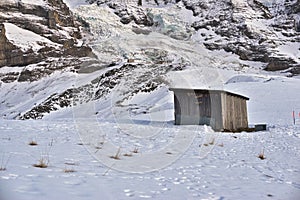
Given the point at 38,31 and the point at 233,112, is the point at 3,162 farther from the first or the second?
the point at 38,31

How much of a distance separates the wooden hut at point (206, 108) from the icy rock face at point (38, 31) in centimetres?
7428

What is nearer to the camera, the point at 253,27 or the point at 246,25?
the point at 253,27

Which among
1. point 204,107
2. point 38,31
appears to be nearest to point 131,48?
point 38,31

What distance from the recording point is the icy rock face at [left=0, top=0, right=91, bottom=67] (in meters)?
87.4

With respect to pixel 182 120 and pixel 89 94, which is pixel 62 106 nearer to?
pixel 89 94

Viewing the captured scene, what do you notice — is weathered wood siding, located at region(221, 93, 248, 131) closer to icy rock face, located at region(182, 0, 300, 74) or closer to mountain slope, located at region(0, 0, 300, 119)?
mountain slope, located at region(0, 0, 300, 119)

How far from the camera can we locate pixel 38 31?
97750 mm

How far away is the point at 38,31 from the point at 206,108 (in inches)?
3672

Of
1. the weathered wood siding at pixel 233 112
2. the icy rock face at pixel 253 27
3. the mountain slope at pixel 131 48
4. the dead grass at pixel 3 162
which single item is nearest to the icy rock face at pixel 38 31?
the mountain slope at pixel 131 48

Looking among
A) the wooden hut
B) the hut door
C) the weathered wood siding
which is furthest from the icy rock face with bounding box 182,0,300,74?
the hut door

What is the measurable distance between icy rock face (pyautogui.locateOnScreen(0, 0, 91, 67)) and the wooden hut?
7428 cm

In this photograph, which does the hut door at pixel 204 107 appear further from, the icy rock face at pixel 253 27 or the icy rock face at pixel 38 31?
the icy rock face at pixel 253 27

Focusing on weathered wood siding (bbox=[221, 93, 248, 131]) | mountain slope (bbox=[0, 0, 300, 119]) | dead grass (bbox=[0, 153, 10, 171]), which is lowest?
weathered wood siding (bbox=[221, 93, 248, 131])

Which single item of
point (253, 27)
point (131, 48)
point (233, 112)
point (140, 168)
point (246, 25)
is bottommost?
point (233, 112)
